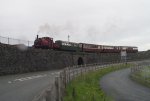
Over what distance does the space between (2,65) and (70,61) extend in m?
26.1

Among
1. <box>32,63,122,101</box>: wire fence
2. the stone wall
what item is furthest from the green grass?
the stone wall

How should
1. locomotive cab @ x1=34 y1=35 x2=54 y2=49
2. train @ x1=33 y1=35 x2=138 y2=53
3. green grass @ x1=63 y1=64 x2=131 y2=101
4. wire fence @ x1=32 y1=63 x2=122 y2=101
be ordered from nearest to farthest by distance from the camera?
wire fence @ x1=32 y1=63 x2=122 y2=101 < green grass @ x1=63 y1=64 x2=131 y2=101 < locomotive cab @ x1=34 y1=35 x2=54 y2=49 < train @ x1=33 y1=35 x2=138 y2=53

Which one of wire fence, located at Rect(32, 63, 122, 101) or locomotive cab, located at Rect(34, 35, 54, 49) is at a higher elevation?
locomotive cab, located at Rect(34, 35, 54, 49)

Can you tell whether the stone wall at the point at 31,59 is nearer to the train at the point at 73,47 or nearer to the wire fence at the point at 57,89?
the train at the point at 73,47

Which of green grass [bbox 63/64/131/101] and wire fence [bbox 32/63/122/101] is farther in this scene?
Answer: green grass [bbox 63/64/131/101]

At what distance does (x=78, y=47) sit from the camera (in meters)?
66.1

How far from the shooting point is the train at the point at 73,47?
174ft

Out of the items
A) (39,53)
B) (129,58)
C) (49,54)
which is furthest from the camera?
(129,58)

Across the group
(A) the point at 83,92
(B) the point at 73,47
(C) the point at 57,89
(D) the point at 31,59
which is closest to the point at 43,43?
(D) the point at 31,59

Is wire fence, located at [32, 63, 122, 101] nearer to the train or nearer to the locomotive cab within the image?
the locomotive cab

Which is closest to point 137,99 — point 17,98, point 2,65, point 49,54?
point 17,98

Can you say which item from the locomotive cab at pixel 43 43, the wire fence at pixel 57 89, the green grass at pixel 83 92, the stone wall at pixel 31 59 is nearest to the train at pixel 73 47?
the locomotive cab at pixel 43 43

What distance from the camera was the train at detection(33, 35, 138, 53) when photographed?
53062 mm

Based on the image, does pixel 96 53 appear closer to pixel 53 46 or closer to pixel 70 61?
pixel 70 61
